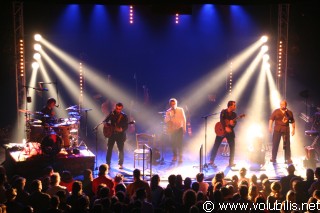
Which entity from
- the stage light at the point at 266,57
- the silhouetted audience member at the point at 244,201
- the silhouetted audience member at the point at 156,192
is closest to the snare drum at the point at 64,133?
the silhouetted audience member at the point at 156,192

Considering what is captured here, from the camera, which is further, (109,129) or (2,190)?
(109,129)

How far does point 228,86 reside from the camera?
20.5 m

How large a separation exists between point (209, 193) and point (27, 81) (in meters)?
11.6

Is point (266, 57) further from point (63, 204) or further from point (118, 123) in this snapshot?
point (63, 204)

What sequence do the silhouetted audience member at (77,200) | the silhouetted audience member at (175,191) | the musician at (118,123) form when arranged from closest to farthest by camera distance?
the silhouetted audience member at (77,200) < the silhouetted audience member at (175,191) < the musician at (118,123)

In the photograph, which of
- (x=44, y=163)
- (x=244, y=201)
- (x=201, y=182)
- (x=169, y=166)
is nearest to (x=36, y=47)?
(x=44, y=163)

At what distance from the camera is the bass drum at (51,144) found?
1285cm

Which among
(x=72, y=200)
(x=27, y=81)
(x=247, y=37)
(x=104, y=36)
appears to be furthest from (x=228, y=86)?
(x=72, y=200)

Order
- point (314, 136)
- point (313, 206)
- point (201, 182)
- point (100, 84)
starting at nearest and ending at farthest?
point (313, 206) → point (201, 182) → point (314, 136) → point (100, 84)

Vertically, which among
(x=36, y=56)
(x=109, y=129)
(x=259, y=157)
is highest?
(x=36, y=56)

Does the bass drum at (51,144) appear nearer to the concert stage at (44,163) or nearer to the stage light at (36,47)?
the concert stage at (44,163)

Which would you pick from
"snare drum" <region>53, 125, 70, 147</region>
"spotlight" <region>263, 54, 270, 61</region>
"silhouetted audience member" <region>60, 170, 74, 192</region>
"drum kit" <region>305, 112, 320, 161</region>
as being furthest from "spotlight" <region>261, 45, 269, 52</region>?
"silhouetted audience member" <region>60, 170, 74, 192</region>

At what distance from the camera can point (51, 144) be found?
12883 mm

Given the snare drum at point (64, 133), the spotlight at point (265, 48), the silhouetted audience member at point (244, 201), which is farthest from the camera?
the spotlight at point (265, 48)
